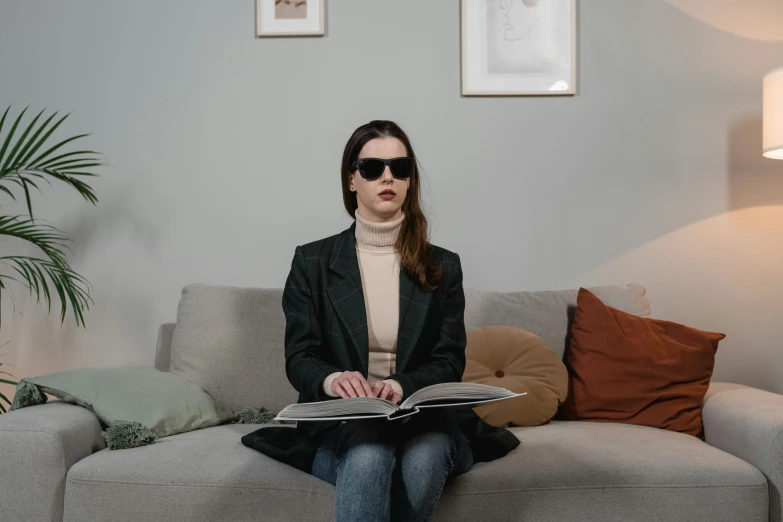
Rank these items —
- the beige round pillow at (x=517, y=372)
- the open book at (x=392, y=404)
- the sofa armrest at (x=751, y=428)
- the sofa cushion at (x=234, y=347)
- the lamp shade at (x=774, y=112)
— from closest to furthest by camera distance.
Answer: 1. the open book at (x=392, y=404)
2. the sofa armrest at (x=751, y=428)
3. the beige round pillow at (x=517, y=372)
4. the sofa cushion at (x=234, y=347)
5. the lamp shade at (x=774, y=112)

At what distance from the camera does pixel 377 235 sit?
1.94 metres

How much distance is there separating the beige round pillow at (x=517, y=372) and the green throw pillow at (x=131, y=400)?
674 millimetres

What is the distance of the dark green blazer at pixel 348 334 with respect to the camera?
5.89 ft

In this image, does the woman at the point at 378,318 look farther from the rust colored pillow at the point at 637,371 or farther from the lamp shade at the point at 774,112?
the lamp shade at the point at 774,112

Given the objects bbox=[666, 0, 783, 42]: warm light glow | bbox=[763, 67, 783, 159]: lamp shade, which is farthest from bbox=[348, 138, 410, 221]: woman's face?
A: bbox=[666, 0, 783, 42]: warm light glow

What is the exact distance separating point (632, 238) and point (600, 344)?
674mm

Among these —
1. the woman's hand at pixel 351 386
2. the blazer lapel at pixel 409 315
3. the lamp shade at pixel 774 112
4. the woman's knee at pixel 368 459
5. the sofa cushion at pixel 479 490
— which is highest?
the lamp shade at pixel 774 112

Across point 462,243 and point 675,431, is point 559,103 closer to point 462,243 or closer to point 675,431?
point 462,243

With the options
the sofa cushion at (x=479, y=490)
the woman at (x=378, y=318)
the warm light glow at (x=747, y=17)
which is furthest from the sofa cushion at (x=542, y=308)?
the warm light glow at (x=747, y=17)

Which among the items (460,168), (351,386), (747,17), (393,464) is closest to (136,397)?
(351,386)

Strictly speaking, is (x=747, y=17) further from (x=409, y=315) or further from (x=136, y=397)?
(x=136, y=397)

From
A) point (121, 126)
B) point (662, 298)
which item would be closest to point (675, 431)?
point (662, 298)

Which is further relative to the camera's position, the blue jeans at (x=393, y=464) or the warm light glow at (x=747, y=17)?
the warm light glow at (x=747, y=17)

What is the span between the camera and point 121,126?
9.40ft
